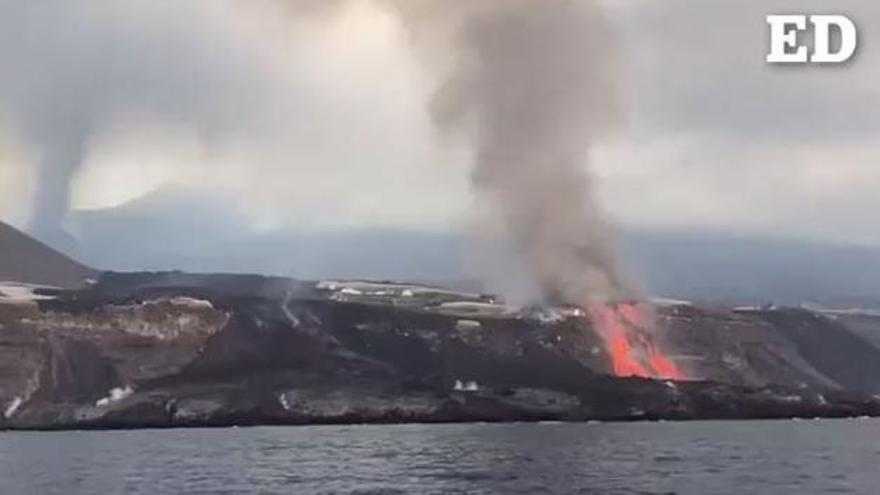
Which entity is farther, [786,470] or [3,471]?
[3,471]

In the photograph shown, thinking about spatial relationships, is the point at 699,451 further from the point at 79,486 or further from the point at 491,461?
the point at 79,486

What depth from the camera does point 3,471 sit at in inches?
6909

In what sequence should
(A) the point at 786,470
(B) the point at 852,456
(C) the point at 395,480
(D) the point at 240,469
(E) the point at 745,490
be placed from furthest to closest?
(B) the point at 852,456, (D) the point at 240,469, (A) the point at 786,470, (C) the point at 395,480, (E) the point at 745,490

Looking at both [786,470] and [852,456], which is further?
[852,456]

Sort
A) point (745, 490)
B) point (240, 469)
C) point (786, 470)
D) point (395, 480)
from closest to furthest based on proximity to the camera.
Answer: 1. point (745, 490)
2. point (395, 480)
3. point (786, 470)
4. point (240, 469)

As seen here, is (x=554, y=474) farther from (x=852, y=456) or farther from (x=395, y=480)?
(x=852, y=456)

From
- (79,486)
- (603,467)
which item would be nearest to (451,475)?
(603,467)

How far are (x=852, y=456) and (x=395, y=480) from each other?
8282cm

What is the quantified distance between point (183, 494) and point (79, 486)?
23.4m

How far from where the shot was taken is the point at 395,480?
467ft

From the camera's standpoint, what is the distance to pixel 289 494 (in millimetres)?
124625

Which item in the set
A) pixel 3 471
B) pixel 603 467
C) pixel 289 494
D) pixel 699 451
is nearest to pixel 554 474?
pixel 603 467

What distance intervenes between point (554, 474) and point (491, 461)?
88.2ft

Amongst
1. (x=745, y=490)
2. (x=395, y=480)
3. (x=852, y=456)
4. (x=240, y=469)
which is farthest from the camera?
(x=852, y=456)
